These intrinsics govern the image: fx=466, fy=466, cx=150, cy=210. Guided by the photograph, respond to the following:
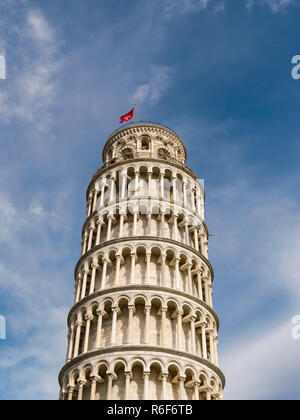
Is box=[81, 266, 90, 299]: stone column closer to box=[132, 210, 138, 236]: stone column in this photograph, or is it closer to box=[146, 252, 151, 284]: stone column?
box=[132, 210, 138, 236]: stone column

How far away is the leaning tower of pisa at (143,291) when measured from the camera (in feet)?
98.9

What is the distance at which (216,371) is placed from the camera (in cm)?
3269

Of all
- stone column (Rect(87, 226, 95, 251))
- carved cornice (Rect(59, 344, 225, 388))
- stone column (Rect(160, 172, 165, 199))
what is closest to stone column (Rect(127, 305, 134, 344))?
carved cornice (Rect(59, 344, 225, 388))

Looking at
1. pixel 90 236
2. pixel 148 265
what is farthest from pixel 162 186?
pixel 148 265

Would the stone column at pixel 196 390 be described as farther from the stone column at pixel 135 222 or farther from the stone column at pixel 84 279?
the stone column at pixel 135 222

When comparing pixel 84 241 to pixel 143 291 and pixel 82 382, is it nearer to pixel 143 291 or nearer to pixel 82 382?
pixel 143 291

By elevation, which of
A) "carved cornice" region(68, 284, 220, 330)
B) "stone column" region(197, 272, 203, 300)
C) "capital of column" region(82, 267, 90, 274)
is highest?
"capital of column" region(82, 267, 90, 274)

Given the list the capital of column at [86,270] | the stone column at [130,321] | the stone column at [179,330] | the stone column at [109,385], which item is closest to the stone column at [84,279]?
the capital of column at [86,270]

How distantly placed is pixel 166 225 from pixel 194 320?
8.58m

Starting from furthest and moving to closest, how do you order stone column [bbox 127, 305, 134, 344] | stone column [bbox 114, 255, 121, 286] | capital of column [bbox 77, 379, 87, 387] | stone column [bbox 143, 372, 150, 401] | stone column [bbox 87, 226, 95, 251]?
stone column [bbox 87, 226, 95, 251], stone column [bbox 114, 255, 121, 286], stone column [bbox 127, 305, 134, 344], capital of column [bbox 77, 379, 87, 387], stone column [bbox 143, 372, 150, 401]

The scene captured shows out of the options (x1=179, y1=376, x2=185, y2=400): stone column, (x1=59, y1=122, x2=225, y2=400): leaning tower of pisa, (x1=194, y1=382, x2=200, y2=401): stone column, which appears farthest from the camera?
(x1=59, y1=122, x2=225, y2=400): leaning tower of pisa

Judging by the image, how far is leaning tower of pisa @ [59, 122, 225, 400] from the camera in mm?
30141

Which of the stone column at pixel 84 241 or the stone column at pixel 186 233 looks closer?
the stone column at pixel 186 233

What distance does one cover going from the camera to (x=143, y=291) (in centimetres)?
3309
